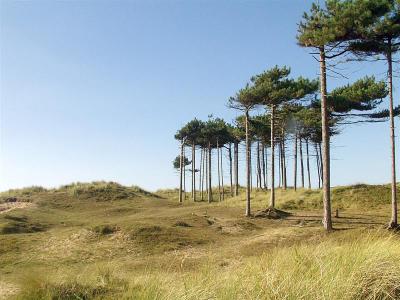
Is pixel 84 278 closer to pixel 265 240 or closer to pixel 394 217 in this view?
pixel 265 240

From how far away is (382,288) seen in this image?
16.6 ft

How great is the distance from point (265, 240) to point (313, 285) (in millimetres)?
17174

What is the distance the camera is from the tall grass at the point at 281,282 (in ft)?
15.2

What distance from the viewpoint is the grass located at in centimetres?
491

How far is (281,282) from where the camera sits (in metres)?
4.85

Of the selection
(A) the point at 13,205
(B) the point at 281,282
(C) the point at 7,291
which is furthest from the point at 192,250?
(A) the point at 13,205

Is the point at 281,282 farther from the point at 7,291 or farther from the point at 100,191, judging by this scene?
the point at 100,191

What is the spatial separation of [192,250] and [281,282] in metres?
14.6

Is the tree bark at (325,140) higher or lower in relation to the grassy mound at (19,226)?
higher

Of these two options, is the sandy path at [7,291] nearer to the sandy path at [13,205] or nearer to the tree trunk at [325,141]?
the tree trunk at [325,141]

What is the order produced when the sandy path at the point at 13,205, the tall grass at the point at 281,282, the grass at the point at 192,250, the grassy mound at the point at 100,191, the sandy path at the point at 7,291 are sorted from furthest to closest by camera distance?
the grassy mound at the point at 100,191 → the sandy path at the point at 13,205 → the sandy path at the point at 7,291 → the grass at the point at 192,250 → the tall grass at the point at 281,282

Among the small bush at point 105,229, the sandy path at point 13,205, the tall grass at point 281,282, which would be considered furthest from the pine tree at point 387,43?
the sandy path at point 13,205

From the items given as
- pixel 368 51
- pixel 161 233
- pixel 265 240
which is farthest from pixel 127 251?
pixel 368 51

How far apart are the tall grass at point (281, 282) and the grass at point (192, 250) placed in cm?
1
